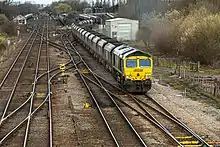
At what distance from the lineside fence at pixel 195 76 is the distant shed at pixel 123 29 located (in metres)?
20.2

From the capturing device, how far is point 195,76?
28734mm

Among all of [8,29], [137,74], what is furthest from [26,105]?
[8,29]

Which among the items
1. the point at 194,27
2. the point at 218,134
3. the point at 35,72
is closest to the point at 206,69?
the point at 194,27

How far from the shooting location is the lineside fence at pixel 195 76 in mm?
24109

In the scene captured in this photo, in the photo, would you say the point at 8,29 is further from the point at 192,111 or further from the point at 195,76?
the point at 192,111

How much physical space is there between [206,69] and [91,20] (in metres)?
52.0

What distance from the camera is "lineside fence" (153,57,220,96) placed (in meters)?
24.1

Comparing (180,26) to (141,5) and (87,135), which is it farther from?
(141,5)

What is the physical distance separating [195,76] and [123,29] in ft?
99.1

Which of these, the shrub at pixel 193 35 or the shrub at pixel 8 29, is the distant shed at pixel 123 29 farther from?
the shrub at pixel 8 29

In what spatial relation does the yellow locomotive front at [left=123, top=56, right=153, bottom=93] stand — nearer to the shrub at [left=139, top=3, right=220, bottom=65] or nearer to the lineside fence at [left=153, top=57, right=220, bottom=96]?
the lineside fence at [left=153, top=57, right=220, bottom=96]

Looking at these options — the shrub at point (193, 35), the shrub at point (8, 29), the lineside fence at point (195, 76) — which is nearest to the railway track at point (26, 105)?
the lineside fence at point (195, 76)

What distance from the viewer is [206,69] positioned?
32.6m

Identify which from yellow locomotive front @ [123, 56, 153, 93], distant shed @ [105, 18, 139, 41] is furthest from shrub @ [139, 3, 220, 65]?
yellow locomotive front @ [123, 56, 153, 93]
